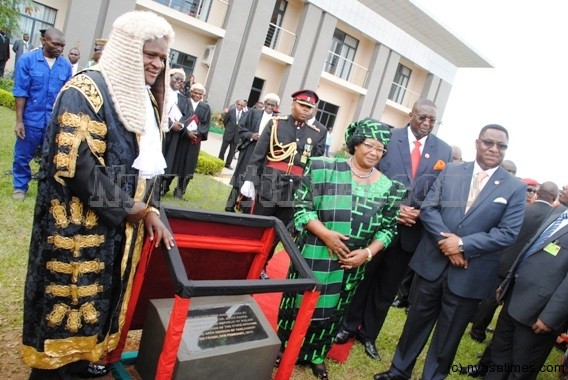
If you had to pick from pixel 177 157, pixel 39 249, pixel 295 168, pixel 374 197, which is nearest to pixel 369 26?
pixel 177 157

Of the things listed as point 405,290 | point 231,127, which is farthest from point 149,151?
point 231,127

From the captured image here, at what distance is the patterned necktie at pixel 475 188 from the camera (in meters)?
3.20

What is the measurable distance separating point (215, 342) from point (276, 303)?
218 cm

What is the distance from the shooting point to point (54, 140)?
1906mm

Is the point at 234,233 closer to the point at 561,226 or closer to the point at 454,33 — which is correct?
the point at 561,226

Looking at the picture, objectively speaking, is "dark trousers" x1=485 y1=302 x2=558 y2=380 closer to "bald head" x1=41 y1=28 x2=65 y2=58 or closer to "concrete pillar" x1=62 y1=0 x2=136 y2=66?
"bald head" x1=41 y1=28 x2=65 y2=58

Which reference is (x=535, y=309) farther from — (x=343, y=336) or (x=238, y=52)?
(x=238, y=52)

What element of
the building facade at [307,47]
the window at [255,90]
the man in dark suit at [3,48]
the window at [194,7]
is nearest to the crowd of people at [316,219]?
the man in dark suit at [3,48]

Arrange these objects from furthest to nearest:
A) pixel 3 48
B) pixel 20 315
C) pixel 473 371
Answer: pixel 3 48 < pixel 473 371 < pixel 20 315

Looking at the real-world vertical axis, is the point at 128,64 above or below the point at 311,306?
above

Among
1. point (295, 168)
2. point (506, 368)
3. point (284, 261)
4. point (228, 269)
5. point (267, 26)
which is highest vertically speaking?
point (267, 26)

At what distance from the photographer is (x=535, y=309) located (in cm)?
306

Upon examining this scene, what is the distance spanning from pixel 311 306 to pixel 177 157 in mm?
4903

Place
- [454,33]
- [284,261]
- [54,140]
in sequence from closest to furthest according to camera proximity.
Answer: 1. [54,140]
2. [284,261]
3. [454,33]
